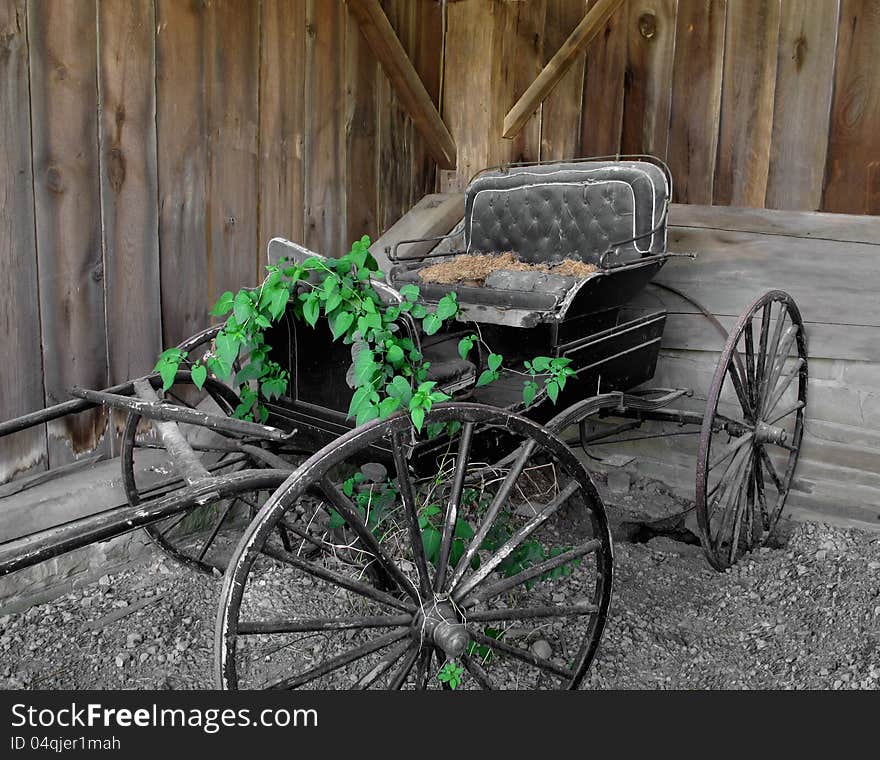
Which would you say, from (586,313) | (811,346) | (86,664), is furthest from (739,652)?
(86,664)

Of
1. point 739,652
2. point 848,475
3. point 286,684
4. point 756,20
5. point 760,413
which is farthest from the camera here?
point 756,20

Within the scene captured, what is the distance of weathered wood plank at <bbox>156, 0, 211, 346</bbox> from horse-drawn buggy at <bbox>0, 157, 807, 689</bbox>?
267 millimetres

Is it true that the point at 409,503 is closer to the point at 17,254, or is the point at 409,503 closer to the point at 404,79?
the point at 17,254

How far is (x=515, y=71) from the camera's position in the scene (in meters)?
4.88

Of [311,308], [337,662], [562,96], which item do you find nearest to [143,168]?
[311,308]

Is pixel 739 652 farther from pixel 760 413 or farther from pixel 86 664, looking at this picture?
pixel 86 664

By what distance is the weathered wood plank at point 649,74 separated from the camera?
470 cm

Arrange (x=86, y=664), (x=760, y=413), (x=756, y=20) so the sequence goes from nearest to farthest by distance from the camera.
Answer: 1. (x=86, y=664)
2. (x=760, y=413)
3. (x=756, y=20)

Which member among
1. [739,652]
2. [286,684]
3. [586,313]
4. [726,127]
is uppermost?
[726,127]

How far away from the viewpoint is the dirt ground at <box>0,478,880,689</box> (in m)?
2.81

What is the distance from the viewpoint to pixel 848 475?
4.02m

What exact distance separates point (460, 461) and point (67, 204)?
1.83 m

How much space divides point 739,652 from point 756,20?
10.5 ft

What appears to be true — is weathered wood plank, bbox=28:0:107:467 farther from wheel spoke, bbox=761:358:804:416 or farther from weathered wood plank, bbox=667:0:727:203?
weathered wood plank, bbox=667:0:727:203
